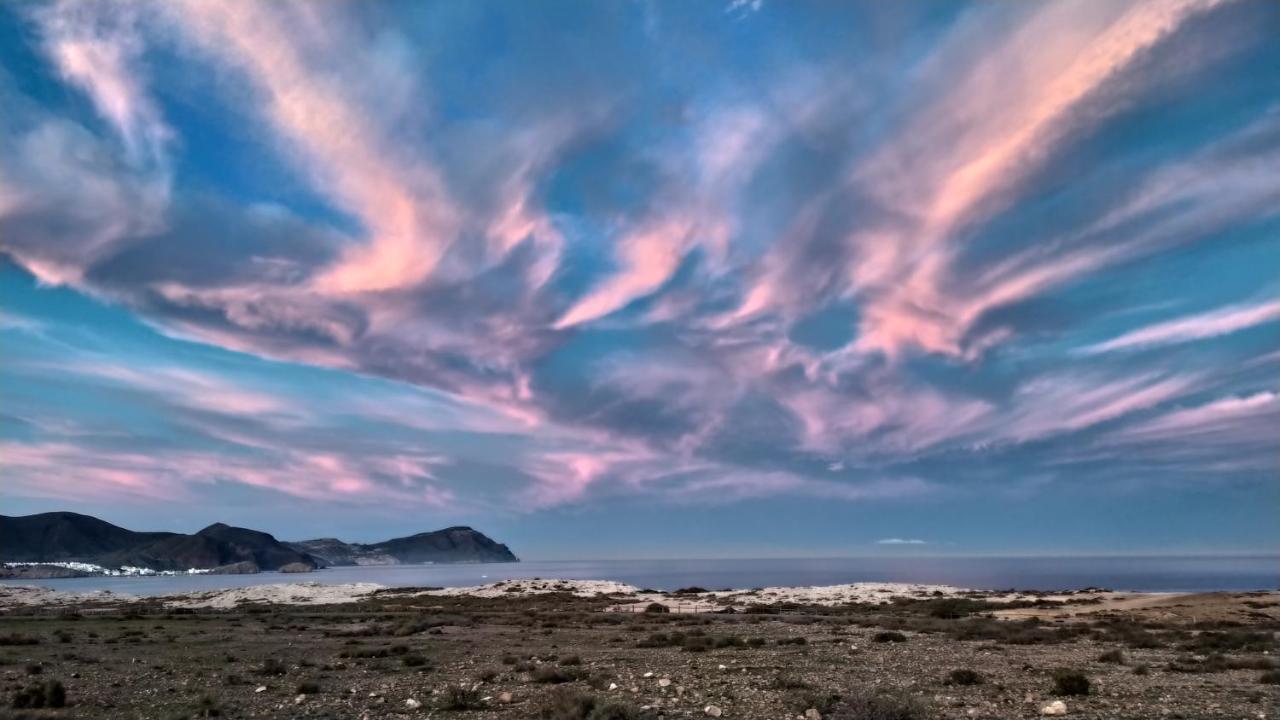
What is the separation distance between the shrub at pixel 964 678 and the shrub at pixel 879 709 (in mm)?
4388

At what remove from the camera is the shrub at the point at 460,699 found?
20.5 meters

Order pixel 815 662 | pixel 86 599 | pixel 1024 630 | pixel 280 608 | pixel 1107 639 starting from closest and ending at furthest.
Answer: pixel 815 662, pixel 1107 639, pixel 1024 630, pixel 280 608, pixel 86 599

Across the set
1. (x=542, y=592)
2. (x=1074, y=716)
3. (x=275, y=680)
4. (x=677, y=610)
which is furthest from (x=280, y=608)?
(x=1074, y=716)

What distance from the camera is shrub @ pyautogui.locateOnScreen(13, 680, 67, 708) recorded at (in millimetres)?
21109

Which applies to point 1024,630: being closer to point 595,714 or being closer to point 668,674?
point 668,674

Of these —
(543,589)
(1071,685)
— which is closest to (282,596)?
(543,589)

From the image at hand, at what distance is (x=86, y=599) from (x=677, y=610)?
79660 millimetres

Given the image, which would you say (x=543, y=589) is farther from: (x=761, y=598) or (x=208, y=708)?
(x=208, y=708)

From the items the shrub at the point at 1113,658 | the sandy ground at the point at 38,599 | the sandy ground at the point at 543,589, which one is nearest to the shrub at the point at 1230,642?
the shrub at the point at 1113,658

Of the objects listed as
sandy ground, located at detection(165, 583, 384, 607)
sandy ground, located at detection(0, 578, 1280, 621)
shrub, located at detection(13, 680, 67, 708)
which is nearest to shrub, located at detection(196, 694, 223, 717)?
shrub, located at detection(13, 680, 67, 708)

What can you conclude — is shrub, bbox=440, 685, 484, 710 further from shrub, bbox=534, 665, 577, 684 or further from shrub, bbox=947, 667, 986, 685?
shrub, bbox=947, 667, 986, 685

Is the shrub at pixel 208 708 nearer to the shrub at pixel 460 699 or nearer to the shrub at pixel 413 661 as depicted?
the shrub at pixel 460 699

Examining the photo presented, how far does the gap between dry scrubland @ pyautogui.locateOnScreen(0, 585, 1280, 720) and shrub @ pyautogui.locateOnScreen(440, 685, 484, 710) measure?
0.09 m

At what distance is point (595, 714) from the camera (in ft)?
57.8
